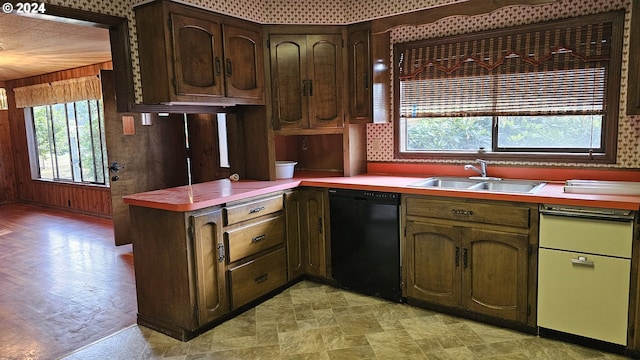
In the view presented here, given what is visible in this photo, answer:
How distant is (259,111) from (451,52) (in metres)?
1.59

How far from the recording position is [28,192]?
795cm

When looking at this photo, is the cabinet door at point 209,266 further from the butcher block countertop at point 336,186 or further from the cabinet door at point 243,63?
the cabinet door at point 243,63

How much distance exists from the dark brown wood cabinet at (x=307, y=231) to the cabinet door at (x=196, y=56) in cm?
104

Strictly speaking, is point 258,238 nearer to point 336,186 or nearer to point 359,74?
point 336,186

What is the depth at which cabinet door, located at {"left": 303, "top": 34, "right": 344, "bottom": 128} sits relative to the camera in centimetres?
353

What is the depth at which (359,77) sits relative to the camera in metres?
3.51

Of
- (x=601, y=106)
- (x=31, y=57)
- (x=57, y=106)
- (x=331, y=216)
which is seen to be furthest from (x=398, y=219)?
(x=57, y=106)

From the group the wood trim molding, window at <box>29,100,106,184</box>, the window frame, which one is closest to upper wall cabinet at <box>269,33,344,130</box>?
the wood trim molding

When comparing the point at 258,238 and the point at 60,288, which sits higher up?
the point at 258,238

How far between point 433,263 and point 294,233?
1.12 meters

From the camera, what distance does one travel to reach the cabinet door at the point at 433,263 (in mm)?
2893

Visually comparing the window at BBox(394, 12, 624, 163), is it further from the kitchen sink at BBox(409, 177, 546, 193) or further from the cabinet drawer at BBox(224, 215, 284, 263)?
the cabinet drawer at BBox(224, 215, 284, 263)

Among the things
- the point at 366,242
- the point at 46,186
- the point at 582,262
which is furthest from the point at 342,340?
the point at 46,186

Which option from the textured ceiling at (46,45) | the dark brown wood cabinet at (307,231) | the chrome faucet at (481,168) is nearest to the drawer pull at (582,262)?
the chrome faucet at (481,168)
